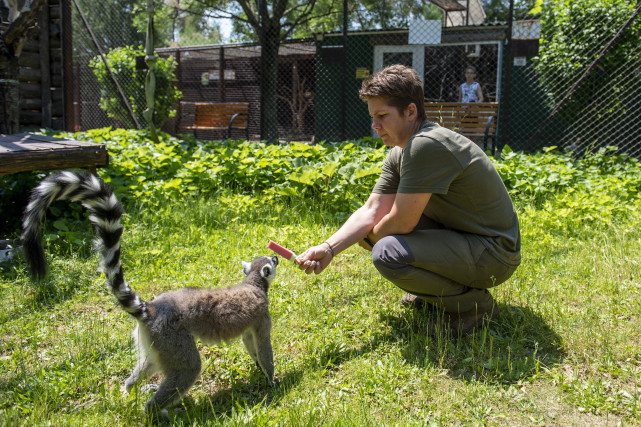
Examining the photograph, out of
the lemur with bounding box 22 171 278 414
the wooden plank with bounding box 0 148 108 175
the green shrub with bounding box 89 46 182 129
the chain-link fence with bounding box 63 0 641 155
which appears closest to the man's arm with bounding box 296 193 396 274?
the lemur with bounding box 22 171 278 414

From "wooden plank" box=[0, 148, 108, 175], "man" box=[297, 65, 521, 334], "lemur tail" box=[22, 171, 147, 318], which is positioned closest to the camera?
"lemur tail" box=[22, 171, 147, 318]

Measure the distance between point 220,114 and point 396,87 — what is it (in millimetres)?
11375

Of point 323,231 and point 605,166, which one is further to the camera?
point 605,166

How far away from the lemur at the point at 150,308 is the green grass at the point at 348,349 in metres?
0.20

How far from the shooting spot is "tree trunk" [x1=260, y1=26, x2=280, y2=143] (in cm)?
969

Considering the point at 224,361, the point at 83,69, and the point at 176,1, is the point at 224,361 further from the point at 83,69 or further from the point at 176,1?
the point at 83,69

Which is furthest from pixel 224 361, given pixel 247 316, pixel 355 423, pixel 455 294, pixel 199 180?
pixel 199 180

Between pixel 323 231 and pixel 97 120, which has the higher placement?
pixel 97 120

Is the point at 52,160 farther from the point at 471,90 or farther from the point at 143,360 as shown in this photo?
the point at 471,90

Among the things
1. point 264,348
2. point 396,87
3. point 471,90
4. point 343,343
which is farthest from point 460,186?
point 471,90

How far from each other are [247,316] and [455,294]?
50.2 inches

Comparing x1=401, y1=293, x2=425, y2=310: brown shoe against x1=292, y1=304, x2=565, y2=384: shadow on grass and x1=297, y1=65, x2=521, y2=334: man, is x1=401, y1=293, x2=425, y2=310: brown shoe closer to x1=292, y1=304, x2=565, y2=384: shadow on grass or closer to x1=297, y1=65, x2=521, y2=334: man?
x1=292, y1=304, x2=565, y2=384: shadow on grass

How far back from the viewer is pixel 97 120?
17047 mm

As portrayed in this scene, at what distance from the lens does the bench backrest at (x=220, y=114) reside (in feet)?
45.6
